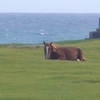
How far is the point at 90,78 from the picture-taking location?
15.8 m

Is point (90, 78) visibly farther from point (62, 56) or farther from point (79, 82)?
point (62, 56)

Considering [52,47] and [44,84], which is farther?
[52,47]

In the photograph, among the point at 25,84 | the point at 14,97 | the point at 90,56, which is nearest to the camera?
the point at 14,97

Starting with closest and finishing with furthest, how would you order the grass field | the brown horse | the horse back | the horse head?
the grass field, the horse head, the brown horse, the horse back

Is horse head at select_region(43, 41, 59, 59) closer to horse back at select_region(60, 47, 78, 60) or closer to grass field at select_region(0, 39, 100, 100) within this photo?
horse back at select_region(60, 47, 78, 60)

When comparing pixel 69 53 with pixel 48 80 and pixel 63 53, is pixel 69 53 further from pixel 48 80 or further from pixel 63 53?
pixel 48 80

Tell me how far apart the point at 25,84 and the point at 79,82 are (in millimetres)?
1429

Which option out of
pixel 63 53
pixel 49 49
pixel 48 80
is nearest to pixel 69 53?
pixel 63 53

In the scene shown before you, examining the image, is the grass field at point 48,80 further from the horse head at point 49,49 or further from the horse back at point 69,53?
the horse back at point 69,53

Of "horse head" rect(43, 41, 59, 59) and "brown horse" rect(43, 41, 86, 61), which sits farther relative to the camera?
"brown horse" rect(43, 41, 86, 61)

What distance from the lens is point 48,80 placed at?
1560cm

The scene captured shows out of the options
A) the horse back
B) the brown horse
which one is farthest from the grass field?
the horse back

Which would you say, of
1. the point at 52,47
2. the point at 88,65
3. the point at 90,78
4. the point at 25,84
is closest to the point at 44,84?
the point at 25,84

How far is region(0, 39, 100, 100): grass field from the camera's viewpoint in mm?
13367
